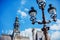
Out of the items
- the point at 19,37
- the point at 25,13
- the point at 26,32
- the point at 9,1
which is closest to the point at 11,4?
the point at 9,1

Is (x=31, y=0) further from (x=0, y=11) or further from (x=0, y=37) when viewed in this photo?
(x=0, y=37)

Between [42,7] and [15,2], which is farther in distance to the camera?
[15,2]

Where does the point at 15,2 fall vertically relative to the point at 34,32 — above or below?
above

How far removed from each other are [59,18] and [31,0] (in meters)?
0.95

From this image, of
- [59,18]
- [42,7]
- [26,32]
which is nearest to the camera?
[42,7]

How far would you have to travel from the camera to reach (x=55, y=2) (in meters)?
5.15

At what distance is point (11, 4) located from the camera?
207 inches

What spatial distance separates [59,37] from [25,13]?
1177 millimetres

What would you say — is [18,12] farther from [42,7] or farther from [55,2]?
[42,7]

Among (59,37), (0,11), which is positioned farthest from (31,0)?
(59,37)

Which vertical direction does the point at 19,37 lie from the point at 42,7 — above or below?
below

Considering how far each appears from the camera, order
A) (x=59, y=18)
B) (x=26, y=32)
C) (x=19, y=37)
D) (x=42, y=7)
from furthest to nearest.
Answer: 1. (x=19, y=37)
2. (x=26, y=32)
3. (x=59, y=18)
4. (x=42, y=7)

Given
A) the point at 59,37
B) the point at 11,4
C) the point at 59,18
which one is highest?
the point at 11,4

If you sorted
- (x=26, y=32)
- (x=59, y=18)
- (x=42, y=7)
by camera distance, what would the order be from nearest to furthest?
(x=42, y=7) < (x=59, y=18) < (x=26, y=32)
